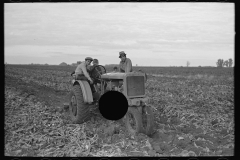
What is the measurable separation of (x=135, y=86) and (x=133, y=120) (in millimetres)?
949

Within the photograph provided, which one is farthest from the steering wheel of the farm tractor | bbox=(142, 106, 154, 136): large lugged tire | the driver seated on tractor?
bbox=(142, 106, 154, 136): large lugged tire

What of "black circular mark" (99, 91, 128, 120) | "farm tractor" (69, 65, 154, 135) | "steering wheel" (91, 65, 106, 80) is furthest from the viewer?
"steering wheel" (91, 65, 106, 80)

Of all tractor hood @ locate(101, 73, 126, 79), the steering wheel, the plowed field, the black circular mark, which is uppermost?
the steering wheel

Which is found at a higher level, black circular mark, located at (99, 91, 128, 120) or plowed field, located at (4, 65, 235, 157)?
black circular mark, located at (99, 91, 128, 120)

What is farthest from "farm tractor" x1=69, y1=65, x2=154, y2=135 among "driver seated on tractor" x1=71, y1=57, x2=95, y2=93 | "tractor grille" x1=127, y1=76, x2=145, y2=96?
"driver seated on tractor" x1=71, y1=57, x2=95, y2=93

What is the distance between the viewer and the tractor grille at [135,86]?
5.38 m

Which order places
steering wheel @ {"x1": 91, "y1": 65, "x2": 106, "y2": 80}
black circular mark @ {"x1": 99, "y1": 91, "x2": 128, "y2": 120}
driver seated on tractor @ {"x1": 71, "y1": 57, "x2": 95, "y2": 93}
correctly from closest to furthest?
black circular mark @ {"x1": 99, "y1": 91, "x2": 128, "y2": 120}, driver seated on tractor @ {"x1": 71, "y1": 57, "x2": 95, "y2": 93}, steering wheel @ {"x1": 91, "y1": 65, "x2": 106, "y2": 80}

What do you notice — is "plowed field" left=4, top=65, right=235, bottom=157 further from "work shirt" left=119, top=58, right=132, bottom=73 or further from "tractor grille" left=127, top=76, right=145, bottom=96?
"work shirt" left=119, top=58, right=132, bottom=73

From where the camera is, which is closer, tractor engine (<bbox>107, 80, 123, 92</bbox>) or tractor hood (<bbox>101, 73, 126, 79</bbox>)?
tractor hood (<bbox>101, 73, 126, 79</bbox>)

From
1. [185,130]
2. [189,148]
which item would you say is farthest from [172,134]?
[189,148]

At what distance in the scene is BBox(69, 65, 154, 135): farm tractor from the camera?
5.31 m

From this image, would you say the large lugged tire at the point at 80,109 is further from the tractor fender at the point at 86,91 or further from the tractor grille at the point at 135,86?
the tractor grille at the point at 135,86

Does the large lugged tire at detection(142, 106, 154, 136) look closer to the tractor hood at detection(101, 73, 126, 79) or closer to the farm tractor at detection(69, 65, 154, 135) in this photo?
the farm tractor at detection(69, 65, 154, 135)

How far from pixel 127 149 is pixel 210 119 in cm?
370
